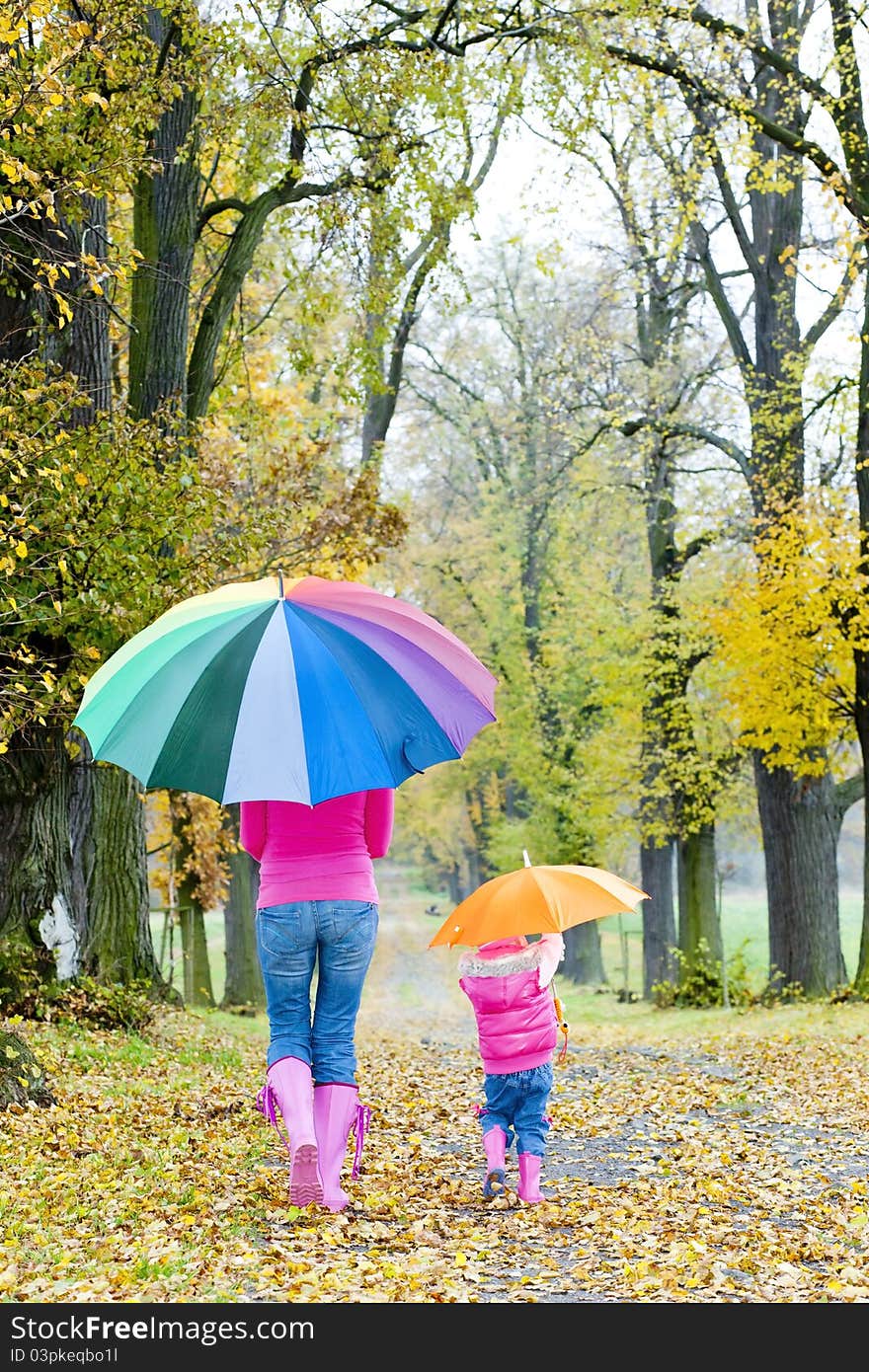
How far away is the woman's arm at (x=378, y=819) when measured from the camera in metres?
5.39

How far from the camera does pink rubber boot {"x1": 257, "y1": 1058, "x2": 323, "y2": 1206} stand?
203 inches

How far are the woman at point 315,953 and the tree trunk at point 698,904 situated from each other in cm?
1633

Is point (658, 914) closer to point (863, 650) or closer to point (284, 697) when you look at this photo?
point (863, 650)

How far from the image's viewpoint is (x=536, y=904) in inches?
223

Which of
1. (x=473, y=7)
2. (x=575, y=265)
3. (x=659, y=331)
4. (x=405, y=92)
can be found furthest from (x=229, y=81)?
(x=575, y=265)

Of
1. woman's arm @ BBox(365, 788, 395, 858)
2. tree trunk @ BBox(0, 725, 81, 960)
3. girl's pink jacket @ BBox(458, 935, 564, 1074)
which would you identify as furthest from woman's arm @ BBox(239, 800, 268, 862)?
tree trunk @ BBox(0, 725, 81, 960)

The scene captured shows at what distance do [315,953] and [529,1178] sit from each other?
4.73 ft

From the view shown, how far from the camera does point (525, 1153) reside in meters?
5.76

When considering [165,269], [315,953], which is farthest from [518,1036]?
[165,269]

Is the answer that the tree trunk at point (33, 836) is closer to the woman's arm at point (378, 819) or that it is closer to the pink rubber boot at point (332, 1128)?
the woman's arm at point (378, 819)

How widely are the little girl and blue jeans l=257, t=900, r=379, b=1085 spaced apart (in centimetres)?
65

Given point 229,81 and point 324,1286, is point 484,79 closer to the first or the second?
point 229,81

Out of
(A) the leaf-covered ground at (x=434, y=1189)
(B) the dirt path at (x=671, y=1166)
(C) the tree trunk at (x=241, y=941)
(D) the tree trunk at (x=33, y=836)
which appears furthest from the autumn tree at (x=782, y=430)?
(D) the tree trunk at (x=33, y=836)

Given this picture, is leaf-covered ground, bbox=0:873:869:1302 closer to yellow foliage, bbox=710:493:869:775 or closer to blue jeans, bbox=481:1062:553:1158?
blue jeans, bbox=481:1062:553:1158
